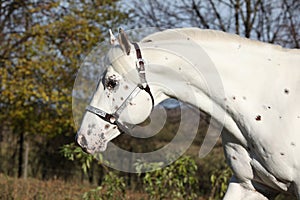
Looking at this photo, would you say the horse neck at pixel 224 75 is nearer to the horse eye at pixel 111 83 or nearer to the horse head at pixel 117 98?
the horse head at pixel 117 98

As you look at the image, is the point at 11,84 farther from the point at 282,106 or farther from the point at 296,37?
the point at 282,106

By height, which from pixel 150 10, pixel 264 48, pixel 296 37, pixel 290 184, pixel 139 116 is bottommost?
pixel 290 184

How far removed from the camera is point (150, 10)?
499 inches

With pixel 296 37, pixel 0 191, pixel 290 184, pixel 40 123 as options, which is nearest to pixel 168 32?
pixel 290 184

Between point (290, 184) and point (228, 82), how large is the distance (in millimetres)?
747

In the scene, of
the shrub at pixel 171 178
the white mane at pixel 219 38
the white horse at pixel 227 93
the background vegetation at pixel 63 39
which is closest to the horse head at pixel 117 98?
the white horse at pixel 227 93

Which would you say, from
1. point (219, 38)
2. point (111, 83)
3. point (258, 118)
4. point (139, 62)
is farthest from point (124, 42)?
point (258, 118)

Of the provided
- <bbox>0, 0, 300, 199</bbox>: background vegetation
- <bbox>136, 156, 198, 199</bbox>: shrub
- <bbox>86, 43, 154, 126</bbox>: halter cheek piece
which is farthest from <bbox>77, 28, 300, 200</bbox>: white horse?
<bbox>0, 0, 300, 199</bbox>: background vegetation

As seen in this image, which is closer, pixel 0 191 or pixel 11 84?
pixel 0 191

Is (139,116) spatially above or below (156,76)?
below

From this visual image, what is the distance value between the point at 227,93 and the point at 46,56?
9182 millimetres

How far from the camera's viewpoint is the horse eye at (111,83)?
3.51 m

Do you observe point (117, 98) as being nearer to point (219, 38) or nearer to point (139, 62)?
point (139, 62)

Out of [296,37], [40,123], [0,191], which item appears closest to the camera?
[0,191]
